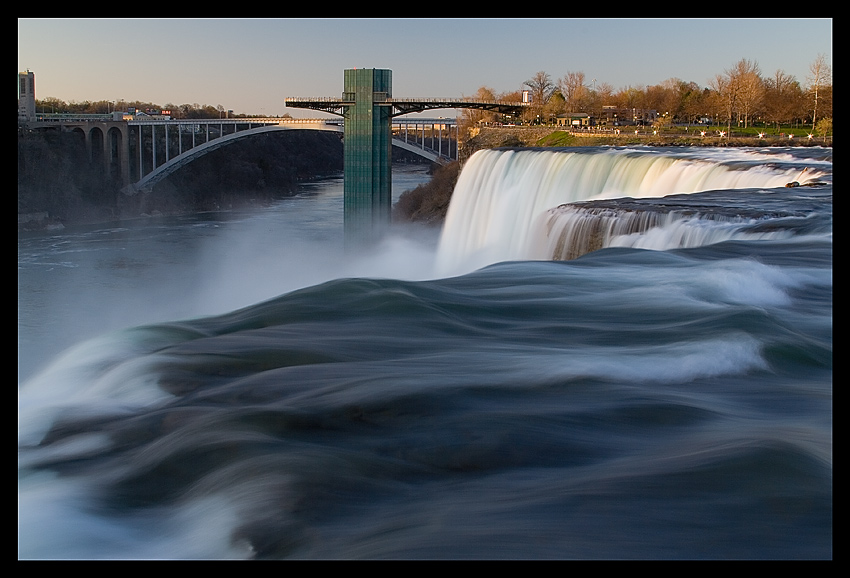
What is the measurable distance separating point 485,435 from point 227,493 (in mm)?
1447

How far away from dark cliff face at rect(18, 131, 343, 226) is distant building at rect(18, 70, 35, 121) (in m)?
3.12

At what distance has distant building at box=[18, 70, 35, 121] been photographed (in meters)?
60.5

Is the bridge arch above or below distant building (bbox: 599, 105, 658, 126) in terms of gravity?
below

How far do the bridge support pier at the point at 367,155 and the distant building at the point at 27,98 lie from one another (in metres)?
25.2

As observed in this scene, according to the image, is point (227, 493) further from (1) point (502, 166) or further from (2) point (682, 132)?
(2) point (682, 132)

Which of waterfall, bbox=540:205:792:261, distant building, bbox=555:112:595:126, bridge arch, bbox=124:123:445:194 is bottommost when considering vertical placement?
waterfall, bbox=540:205:792:261

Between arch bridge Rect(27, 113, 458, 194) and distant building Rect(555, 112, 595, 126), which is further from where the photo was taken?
arch bridge Rect(27, 113, 458, 194)

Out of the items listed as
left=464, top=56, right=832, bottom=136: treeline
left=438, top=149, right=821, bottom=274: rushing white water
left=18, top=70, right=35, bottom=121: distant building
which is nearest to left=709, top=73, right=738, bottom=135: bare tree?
left=464, top=56, right=832, bottom=136: treeline

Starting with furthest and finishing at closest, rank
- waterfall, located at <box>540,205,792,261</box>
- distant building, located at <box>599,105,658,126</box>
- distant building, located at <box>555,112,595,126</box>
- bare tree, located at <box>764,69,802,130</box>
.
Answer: distant building, located at <box>599,105,658,126</box>, distant building, located at <box>555,112,595,126</box>, bare tree, located at <box>764,69,802,130</box>, waterfall, located at <box>540,205,792,261</box>

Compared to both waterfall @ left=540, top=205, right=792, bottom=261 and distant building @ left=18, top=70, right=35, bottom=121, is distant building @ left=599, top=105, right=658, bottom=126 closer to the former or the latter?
distant building @ left=18, top=70, right=35, bottom=121

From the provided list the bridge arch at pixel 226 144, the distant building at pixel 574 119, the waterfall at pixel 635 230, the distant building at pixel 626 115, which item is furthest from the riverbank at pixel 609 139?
the waterfall at pixel 635 230

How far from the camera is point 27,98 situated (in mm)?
61375

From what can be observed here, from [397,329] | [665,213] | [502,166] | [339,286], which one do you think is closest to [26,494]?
[397,329]

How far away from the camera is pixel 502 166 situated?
27125mm
